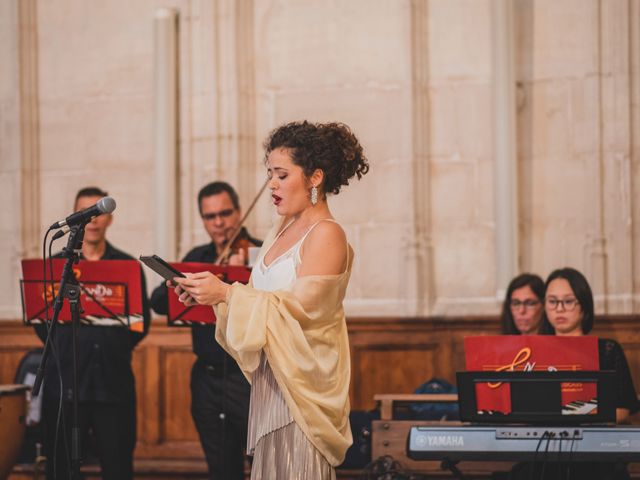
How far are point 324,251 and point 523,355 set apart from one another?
1.35 m

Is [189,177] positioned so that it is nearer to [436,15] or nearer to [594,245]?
[436,15]

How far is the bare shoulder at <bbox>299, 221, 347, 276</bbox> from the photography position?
350 cm

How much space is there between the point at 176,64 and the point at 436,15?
1628 millimetres

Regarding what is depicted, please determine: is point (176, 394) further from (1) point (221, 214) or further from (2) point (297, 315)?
(2) point (297, 315)

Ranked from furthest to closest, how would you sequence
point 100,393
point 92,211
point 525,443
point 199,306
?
point 100,393, point 199,306, point 525,443, point 92,211

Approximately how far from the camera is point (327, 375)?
139 inches

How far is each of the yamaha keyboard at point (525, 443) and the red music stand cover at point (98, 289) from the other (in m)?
1.38

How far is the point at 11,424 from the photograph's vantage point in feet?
17.8

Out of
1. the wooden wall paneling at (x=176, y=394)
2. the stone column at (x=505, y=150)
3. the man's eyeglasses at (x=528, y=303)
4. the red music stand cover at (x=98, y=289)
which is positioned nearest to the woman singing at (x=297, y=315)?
the red music stand cover at (x=98, y=289)

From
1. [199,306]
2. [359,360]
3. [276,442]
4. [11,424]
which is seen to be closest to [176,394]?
[359,360]

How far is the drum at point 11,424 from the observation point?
5.37 meters

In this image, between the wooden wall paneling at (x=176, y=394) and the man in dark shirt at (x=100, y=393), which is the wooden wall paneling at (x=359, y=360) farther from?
the man in dark shirt at (x=100, y=393)

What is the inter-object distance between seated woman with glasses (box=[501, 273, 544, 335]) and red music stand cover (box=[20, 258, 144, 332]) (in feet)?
5.70

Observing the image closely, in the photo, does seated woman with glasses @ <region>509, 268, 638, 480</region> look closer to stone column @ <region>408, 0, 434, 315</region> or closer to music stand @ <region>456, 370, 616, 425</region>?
music stand @ <region>456, 370, 616, 425</region>
